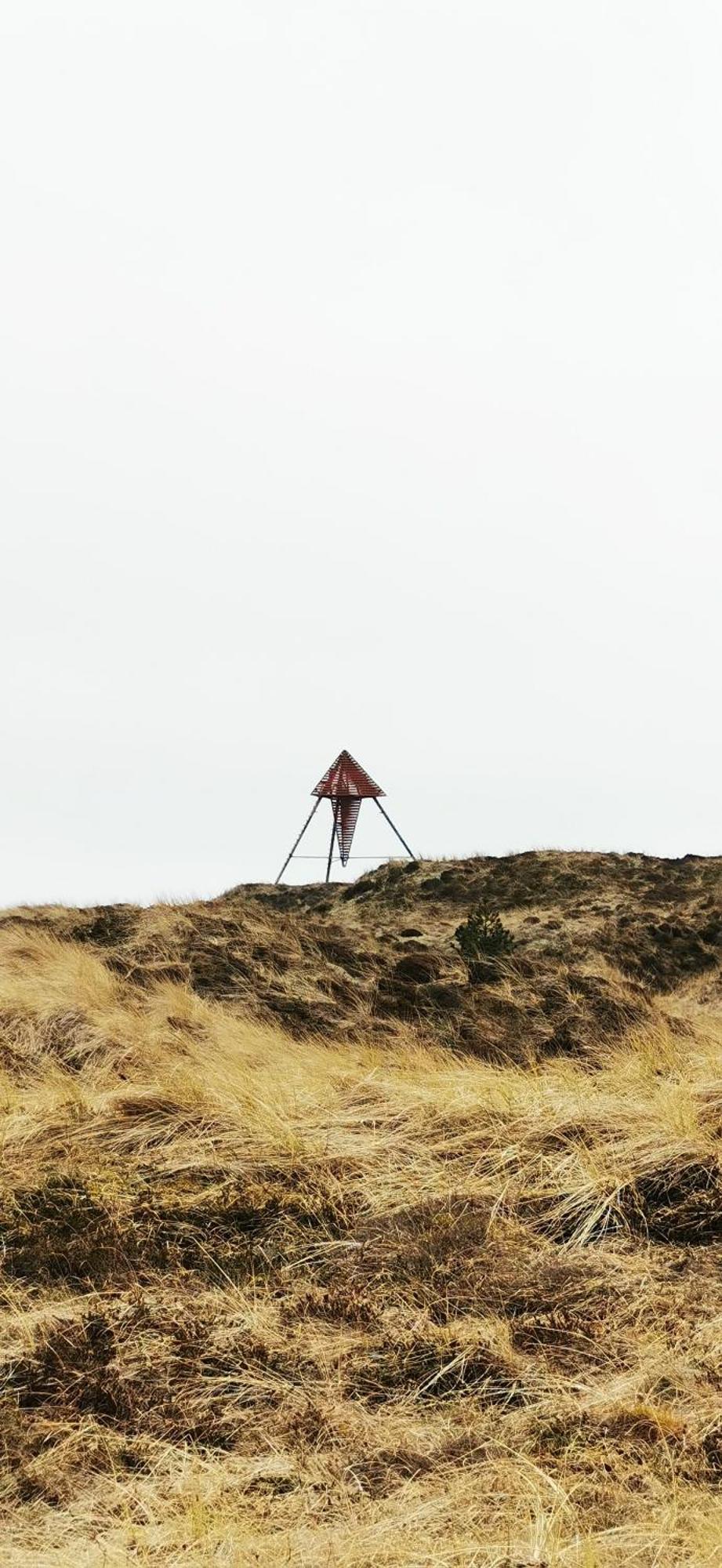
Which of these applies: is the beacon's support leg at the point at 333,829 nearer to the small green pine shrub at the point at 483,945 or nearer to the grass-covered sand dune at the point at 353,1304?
the small green pine shrub at the point at 483,945

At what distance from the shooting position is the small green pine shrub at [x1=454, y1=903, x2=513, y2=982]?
48.6 feet

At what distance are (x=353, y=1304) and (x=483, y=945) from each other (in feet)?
38.7

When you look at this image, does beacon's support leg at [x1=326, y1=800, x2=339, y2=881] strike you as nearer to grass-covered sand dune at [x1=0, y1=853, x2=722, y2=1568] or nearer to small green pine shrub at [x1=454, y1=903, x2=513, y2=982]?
small green pine shrub at [x1=454, y1=903, x2=513, y2=982]

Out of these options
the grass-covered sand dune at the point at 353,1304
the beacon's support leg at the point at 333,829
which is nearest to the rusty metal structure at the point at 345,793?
the beacon's support leg at the point at 333,829

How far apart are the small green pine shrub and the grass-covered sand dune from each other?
5.36 m

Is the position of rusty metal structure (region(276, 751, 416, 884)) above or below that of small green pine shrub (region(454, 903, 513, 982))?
above

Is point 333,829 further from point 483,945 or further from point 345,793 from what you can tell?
point 483,945

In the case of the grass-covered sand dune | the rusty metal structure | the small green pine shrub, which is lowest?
the grass-covered sand dune

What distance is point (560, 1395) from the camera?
13.4ft

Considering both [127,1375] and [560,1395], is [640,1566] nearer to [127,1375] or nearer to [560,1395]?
[560,1395]

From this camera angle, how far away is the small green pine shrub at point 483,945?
1480cm

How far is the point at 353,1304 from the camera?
4688 mm

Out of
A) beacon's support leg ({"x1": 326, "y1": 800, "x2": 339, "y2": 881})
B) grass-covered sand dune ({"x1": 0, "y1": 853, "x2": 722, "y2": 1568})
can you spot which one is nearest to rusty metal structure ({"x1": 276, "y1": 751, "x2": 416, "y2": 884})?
beacon's support leg ({"x1": 326, "y1": 800, "x2": 339, "y2": 881})

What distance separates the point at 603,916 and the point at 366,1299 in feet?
52.2
